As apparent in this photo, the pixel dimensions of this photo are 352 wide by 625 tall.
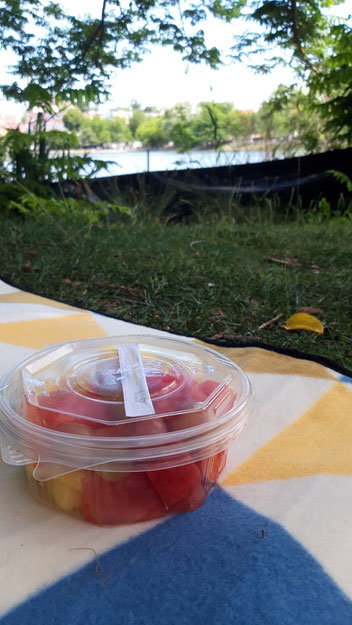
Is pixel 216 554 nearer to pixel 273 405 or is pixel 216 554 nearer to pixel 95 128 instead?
pixel 273 405

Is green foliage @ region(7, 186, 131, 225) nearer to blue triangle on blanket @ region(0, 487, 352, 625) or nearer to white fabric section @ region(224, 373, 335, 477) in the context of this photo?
white fabric section @ region(224, 373, 335, 477)

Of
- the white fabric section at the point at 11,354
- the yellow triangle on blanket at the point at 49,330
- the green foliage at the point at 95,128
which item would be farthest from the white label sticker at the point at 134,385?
the green foliage at the point at 95,128

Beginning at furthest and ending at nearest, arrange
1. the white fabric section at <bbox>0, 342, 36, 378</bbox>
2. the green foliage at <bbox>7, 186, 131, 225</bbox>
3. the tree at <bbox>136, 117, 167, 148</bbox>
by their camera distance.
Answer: the tree at <bbox>136, 117, 167, 148</bbox> < the green foliage at <bbox>7, 186, 131, 225</bbox> < the white fabric section at <bbox>0, 342, 36, 378</bbox>

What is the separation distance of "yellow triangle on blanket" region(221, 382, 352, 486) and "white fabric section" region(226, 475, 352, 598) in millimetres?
22

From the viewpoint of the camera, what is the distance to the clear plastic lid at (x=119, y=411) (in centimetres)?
69

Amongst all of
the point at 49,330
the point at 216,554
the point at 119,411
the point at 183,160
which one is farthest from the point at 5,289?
the point at 183,160

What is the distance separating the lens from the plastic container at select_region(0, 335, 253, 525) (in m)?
0.69

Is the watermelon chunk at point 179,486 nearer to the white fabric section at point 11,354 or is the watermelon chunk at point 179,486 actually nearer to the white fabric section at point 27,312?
the white fabric section at point 11,354

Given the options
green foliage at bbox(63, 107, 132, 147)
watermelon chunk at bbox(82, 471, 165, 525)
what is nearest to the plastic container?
watermelon chunk at bbox(82, 471, 165, 525)

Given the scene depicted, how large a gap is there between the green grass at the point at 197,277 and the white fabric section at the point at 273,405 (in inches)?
13.6

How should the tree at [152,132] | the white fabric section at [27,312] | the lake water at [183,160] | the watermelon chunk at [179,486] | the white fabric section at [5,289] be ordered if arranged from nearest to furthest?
the watermelon chunk at [179,486]
the white fabric section at [27,312]
the white fabric section at [5,289]
the lake water at [183,160]
the tree at [152,132]

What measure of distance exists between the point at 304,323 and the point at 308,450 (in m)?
0.81

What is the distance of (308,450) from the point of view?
96 cm

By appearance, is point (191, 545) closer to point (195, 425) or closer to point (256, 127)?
point (195, 425)
